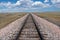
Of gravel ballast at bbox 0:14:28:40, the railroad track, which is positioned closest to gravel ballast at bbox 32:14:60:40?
the railroad track

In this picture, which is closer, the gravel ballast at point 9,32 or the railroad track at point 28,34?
the gravel ballast at point 9,32

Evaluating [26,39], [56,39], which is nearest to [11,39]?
[26,39]

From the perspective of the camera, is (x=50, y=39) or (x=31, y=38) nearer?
(x=50, y=39)

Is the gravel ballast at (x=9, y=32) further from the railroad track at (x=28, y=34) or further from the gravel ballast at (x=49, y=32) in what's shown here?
the gravel ballast at (x=49, y=32)

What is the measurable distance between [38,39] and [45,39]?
698 millimetres

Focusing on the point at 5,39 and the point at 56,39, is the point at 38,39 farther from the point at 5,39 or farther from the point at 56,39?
the point at 5,39

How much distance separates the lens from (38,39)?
12.9m

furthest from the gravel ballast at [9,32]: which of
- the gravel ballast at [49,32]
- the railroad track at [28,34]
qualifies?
the gravel ballast at [49,32]

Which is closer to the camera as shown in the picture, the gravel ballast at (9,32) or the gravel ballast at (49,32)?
the gravel ballast at (9,32)

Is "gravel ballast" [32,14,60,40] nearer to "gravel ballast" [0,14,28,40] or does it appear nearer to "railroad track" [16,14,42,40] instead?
"railroad track" [16,14,42,40]

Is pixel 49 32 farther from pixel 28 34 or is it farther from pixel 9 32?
pixel 9 32

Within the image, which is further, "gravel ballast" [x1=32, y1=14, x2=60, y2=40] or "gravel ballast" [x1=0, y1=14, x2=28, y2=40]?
"gravel ballast" [x1=32, y1=14, x2=60, y2=40]

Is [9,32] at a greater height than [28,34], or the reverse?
[9,32]

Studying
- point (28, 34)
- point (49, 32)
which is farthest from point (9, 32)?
point (49, 32)
